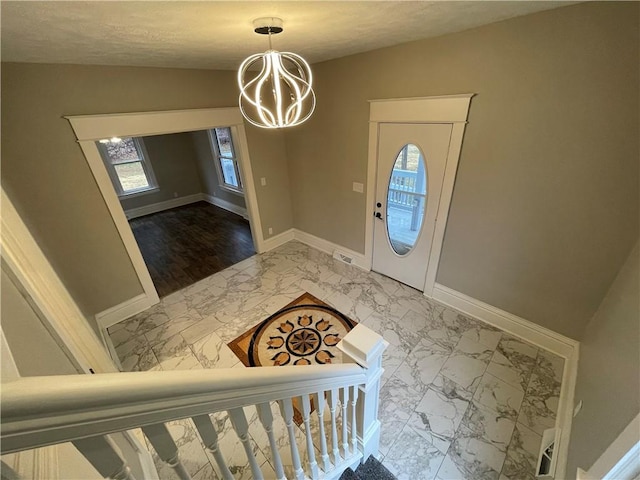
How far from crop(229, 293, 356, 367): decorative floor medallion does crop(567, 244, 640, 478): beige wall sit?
164 cm

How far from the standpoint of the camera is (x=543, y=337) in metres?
2.43

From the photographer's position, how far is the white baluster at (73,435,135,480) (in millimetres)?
464

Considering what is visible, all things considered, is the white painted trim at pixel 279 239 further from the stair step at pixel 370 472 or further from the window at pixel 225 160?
the stair step at pixel 370 472

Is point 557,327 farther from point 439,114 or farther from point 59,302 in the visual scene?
point 59,302

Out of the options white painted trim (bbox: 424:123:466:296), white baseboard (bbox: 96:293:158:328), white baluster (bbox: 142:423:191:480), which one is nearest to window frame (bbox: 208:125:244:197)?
white baseboard (bbox: 96:293:158:328)

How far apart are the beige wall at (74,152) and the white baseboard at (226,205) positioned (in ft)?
8.84

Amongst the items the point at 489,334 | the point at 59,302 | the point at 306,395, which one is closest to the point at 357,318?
the point at 489,334

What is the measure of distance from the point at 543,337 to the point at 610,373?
3.72 ft

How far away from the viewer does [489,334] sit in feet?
8.58

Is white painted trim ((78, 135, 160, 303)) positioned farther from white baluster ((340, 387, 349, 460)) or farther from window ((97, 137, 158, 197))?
window ((97, 137, 158, 197))

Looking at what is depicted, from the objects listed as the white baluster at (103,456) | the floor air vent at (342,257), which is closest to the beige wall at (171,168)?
the floor air vent at (342,257)

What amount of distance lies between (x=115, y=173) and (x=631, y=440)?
284 inches

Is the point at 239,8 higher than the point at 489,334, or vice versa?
the point at 239,8

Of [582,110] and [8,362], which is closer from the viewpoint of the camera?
[8,362]
